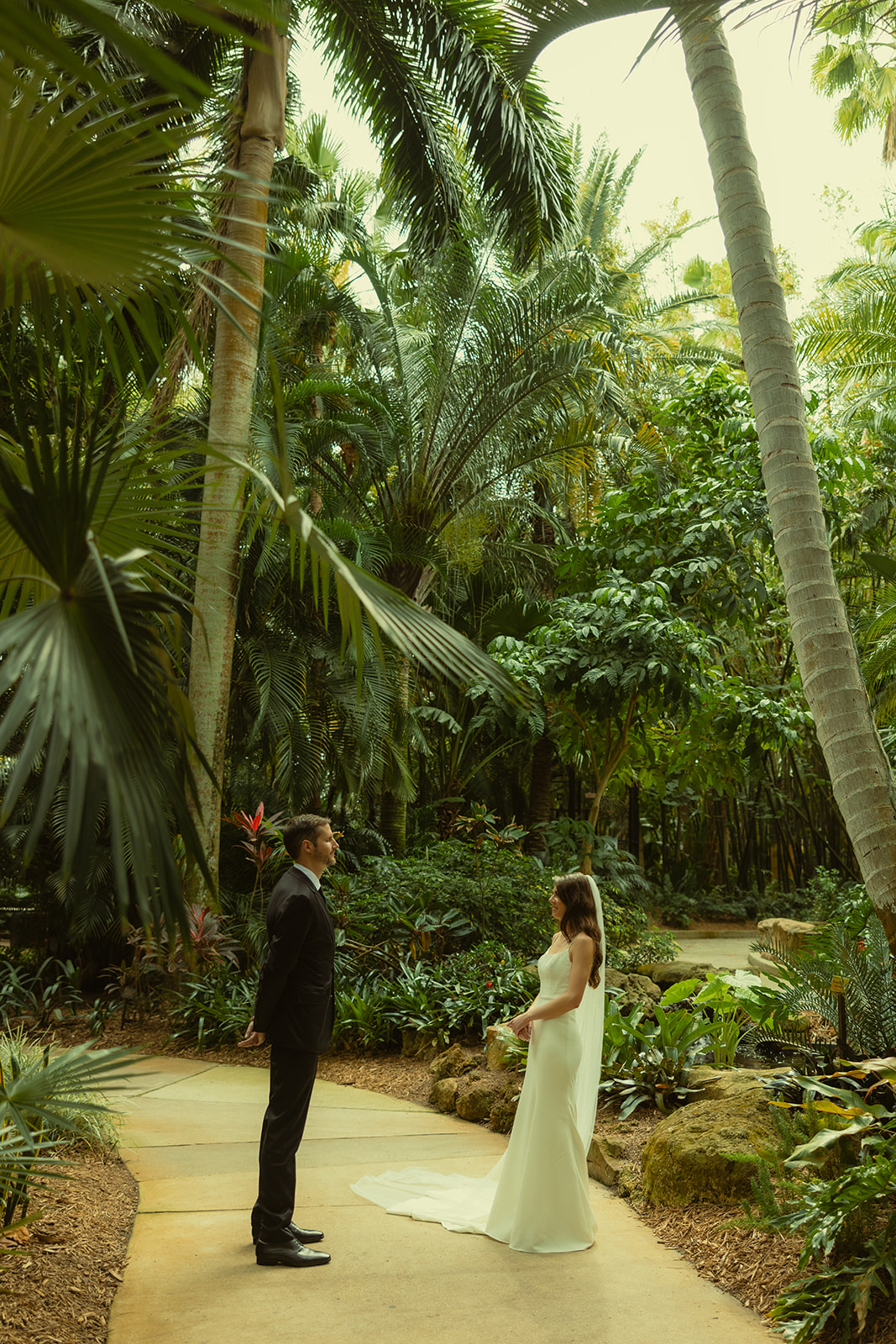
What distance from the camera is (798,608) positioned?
4945mm

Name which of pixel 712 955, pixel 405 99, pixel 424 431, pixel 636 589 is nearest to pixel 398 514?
pixel 424 431

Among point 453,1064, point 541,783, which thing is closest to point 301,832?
point 453,1064

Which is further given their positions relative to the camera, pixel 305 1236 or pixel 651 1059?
pixel 651 1059

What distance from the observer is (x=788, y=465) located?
5074mm

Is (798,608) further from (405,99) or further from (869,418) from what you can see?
(869,418)

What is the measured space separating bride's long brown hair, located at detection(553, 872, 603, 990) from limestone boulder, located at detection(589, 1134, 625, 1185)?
1.19m

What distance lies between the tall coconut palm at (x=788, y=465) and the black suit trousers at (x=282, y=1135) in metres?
2.66

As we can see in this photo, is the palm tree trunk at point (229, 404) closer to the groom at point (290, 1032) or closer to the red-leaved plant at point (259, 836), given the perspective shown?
the red-leaved plant at point (259, 836)

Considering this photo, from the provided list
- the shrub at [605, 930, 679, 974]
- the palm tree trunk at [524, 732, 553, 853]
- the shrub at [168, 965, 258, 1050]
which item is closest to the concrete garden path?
the shrub at [168, 965, 258, 1050]

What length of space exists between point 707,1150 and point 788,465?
329 cm

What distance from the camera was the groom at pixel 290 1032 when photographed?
4059 mm

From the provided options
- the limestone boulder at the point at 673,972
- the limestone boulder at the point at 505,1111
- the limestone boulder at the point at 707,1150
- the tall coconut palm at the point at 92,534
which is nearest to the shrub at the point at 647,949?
the limestone boulder at the point at 673,972

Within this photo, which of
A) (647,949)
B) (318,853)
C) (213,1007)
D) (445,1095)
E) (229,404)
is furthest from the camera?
(647,949)

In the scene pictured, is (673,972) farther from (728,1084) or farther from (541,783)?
(541,783)
